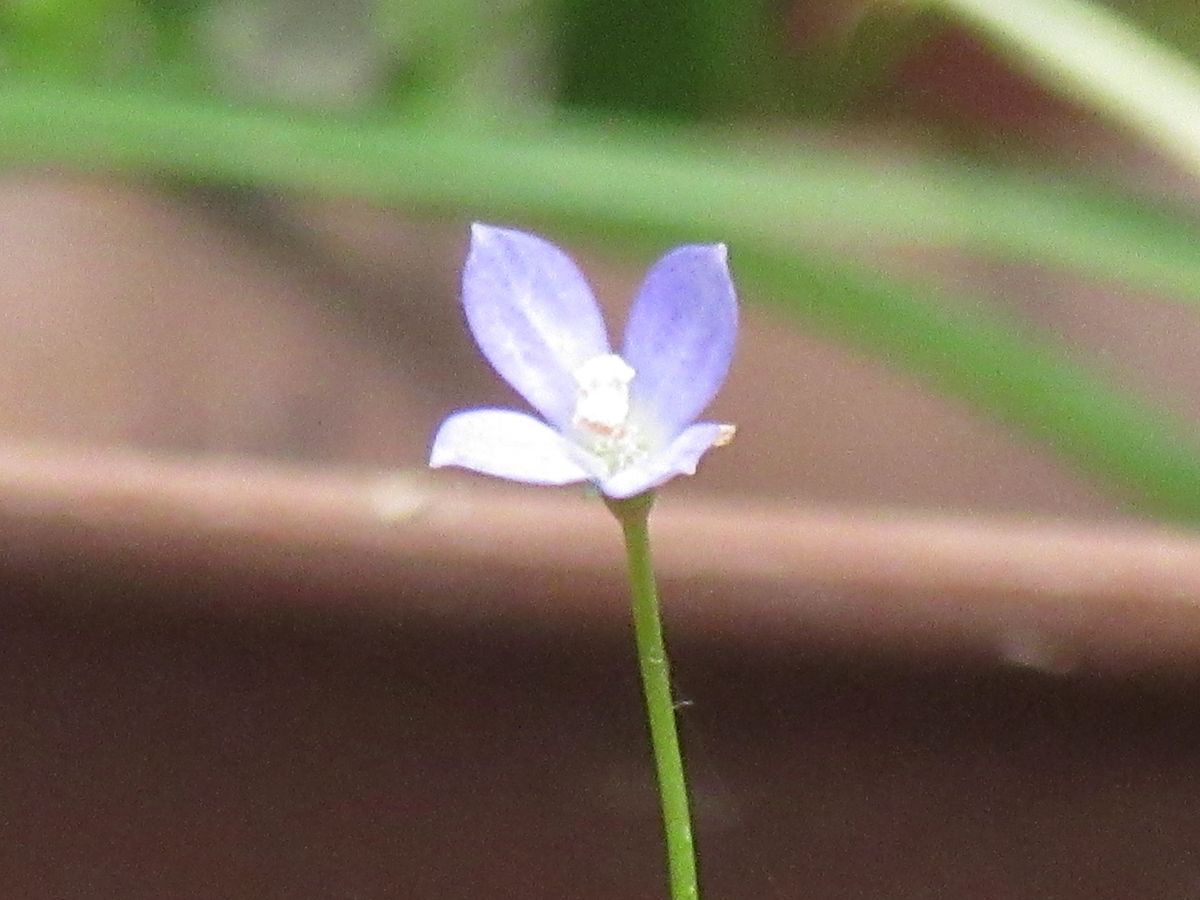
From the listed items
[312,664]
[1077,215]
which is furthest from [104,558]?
[1077,215]

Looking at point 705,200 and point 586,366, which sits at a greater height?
point 705,200

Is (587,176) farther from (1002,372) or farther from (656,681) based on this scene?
(656,681)

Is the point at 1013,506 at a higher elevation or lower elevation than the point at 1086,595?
higher

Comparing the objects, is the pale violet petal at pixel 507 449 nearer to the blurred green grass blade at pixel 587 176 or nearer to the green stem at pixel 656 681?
the green stem at pixel 656 681

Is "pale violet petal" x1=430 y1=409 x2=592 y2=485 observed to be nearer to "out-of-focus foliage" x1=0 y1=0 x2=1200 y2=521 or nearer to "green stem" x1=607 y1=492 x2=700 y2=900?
"green stem" x1=607 y1=492 x2=700 y2=900

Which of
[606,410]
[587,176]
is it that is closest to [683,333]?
[606,410]

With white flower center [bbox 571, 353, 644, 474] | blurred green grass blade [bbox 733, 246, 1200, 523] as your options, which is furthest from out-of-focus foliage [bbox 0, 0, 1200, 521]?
white flower center [bbox 571, 353, 644, 474]

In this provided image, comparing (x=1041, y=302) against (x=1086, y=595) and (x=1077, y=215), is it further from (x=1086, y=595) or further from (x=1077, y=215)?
(x=1086, y=595)
